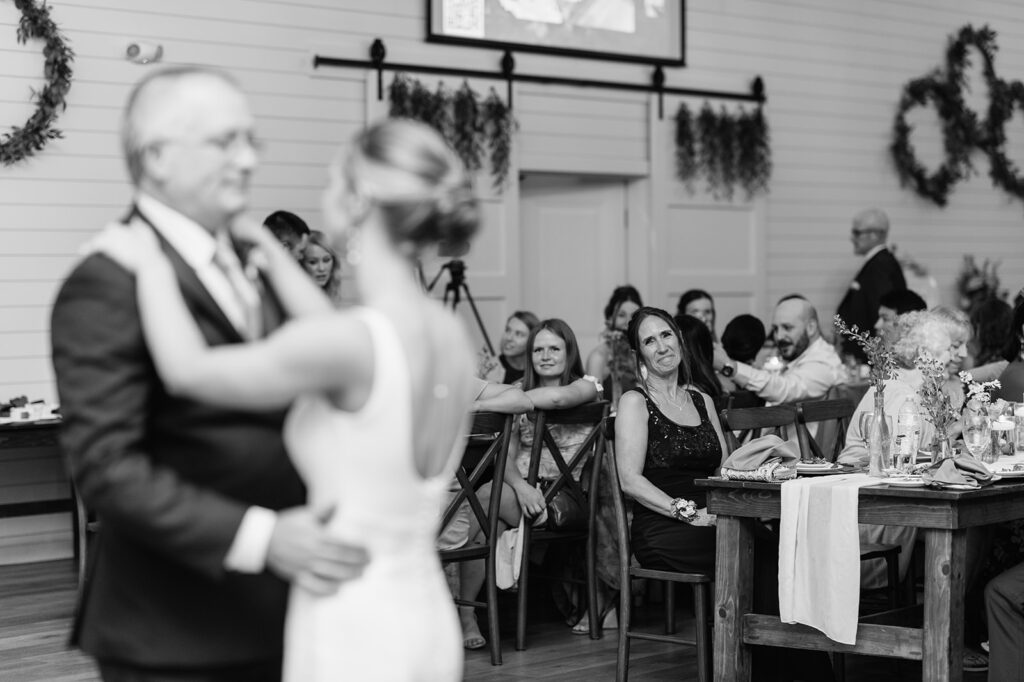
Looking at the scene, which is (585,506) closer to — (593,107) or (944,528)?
(944,528)

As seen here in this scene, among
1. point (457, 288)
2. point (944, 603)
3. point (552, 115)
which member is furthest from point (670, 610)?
point (552, 115)

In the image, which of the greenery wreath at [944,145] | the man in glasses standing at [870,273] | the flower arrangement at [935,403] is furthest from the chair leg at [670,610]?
the greenery wreath at [944,145]

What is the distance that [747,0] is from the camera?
9328 millimetres

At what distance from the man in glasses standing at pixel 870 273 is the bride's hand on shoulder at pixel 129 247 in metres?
7.73

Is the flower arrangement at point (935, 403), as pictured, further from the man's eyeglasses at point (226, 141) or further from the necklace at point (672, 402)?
the man's eyeglasses at point (226, 141)

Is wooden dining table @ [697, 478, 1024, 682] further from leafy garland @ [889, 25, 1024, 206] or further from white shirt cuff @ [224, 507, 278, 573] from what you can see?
leafy garland @ [889, 25, 1024, 206]

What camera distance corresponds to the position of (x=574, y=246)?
29.1ft

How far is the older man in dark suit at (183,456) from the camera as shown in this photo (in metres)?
1.62

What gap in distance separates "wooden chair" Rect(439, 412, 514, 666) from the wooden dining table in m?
0.99

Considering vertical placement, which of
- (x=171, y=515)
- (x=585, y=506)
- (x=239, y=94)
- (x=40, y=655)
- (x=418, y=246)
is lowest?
(x=40, y=655)

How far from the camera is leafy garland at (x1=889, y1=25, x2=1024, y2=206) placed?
1024 cm

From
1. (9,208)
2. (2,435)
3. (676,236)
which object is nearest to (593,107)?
(676,236)

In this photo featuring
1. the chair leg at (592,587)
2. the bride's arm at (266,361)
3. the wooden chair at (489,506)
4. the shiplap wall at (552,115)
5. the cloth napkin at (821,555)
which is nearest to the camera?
the bride's arm at (266,361)

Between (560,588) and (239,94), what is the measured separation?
4130mm
